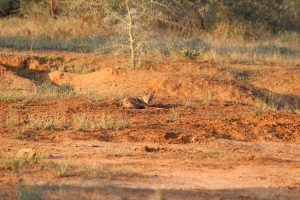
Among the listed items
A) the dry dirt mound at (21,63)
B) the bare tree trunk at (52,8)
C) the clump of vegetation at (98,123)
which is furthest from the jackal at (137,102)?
the bare tree trunk at (52,8)

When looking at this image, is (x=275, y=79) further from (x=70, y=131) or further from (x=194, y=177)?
(x=194, y=177)

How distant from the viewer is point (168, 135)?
1058cm

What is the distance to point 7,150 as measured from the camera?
29.6 feet

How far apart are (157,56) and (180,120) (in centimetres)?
754

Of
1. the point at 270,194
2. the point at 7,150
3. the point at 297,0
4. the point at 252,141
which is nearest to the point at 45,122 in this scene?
the point at 7,150

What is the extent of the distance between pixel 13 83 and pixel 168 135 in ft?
20.1

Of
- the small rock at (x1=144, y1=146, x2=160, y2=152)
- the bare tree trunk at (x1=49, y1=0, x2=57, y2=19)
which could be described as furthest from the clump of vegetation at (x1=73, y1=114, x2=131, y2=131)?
the bare tree trunk at (x1=49, y1=0, x2=57, y2=19)

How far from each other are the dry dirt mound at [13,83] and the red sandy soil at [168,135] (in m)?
0.02

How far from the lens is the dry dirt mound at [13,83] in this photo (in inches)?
595

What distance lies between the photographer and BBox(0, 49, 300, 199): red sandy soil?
716 cm

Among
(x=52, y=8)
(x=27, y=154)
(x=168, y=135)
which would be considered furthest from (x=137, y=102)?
(x=52, y=8)

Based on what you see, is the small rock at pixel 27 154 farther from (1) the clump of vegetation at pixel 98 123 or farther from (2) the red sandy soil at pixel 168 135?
(1) the clump of vegetation at pixel 98 123

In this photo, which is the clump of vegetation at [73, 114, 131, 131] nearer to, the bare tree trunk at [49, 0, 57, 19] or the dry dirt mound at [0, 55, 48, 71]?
the dry dirt mound at [0, 55, 48, 71]

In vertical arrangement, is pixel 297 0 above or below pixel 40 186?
above
